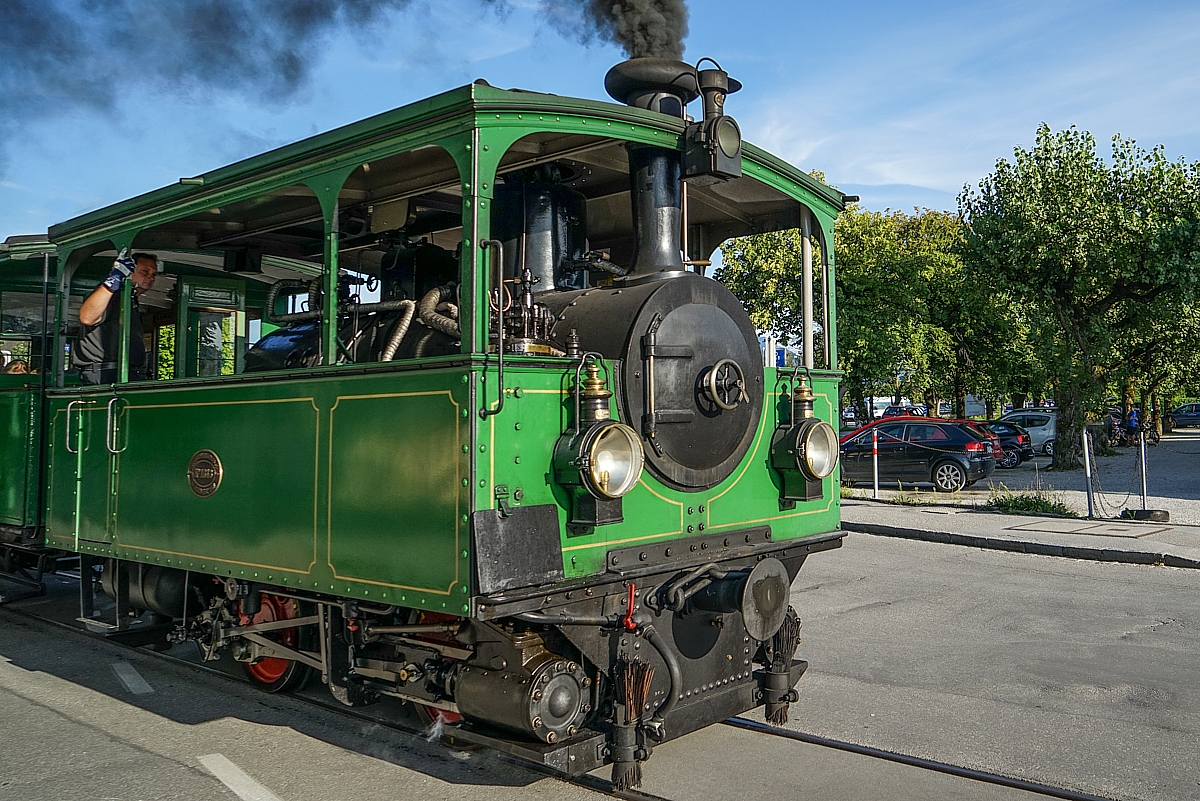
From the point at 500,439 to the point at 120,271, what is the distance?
3430 mm

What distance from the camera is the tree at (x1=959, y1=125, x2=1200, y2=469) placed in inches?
768

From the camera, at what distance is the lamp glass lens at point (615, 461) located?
3877 millimetres

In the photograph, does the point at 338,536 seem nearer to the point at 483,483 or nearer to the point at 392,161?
the point at 483,483

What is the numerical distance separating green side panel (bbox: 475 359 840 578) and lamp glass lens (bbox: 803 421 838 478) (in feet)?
0.67

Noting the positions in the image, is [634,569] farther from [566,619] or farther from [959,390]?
[959,390]

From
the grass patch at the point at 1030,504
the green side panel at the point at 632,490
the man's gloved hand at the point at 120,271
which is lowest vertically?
the grass patch at the point at 1030,504

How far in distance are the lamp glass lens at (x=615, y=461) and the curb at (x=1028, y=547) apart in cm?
881

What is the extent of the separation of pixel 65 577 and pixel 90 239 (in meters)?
4.47

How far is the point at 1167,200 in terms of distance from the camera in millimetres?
19562

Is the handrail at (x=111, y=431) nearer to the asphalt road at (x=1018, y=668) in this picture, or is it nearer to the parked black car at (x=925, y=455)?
the asphalt road at (x=1018, y=668)

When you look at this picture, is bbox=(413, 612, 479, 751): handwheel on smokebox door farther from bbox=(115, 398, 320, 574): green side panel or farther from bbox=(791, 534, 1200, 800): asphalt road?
bbox=(791, 534, 1200, 800): asphalt road

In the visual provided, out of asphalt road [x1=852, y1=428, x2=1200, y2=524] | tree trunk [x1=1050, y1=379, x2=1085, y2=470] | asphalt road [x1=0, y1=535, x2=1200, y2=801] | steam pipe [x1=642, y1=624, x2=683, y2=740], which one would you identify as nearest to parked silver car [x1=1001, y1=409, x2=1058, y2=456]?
asphalt road [x1=852, y1=428, x2=1200, y2=524]

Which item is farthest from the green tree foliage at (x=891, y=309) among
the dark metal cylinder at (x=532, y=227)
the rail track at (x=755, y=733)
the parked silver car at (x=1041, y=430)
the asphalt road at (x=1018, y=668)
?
the rail track at (x=755, y=733)

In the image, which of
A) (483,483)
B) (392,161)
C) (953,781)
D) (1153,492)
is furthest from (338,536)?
(1153,492)
